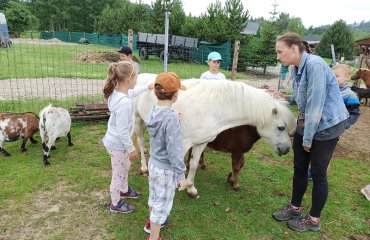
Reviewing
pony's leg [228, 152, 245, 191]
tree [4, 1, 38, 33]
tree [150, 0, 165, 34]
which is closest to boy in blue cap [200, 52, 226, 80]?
pony's leg [228, 152, 245, 191]

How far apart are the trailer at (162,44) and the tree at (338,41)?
96.0 ft

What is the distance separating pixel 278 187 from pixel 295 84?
1744 millimetres

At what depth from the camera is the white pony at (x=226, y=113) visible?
330 centimetres

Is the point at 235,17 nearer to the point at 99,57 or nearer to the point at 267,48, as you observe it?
the point at 267,48

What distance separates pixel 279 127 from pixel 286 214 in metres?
0.98

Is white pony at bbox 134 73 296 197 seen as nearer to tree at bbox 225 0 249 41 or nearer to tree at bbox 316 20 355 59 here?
tree at bbox 225 0 249 41

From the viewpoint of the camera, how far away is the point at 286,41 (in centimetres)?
260

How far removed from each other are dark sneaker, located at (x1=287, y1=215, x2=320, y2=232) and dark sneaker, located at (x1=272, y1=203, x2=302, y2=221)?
0.38ft

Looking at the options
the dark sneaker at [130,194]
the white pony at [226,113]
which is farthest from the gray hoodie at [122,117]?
the dark sneaker at [130,194]

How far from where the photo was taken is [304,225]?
3113mm

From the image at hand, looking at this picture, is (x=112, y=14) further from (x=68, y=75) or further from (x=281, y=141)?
(x=281, y=141)

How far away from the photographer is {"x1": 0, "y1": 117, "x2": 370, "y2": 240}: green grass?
2953 millimetres

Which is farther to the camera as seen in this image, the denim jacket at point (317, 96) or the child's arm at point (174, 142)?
the denim jacket at point (317, 96)

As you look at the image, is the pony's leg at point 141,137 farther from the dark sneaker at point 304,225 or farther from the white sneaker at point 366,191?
the white sneaker at point 366,191
